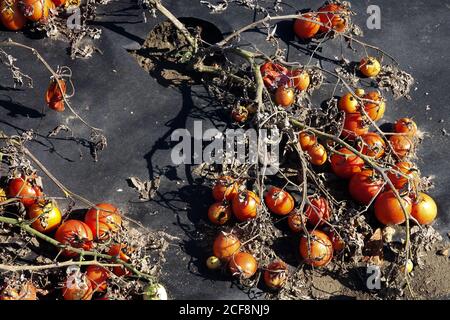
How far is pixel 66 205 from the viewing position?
449cm

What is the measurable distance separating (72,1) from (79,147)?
4.38ft

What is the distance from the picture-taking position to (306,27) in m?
5.24

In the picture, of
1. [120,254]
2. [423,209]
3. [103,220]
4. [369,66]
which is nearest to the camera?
[120,254]

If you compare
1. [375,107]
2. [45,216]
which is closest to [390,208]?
[375,107]

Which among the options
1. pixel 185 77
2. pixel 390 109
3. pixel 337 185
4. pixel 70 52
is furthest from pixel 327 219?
pixel 70 52

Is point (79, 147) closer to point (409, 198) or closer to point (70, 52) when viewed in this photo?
point (70, 52)

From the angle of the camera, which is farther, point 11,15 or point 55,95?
point 11,15

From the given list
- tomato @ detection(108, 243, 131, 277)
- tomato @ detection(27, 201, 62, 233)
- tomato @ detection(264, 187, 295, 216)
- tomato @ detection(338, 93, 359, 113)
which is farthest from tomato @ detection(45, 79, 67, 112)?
tomato @ detection(338, 93, 359, 113)

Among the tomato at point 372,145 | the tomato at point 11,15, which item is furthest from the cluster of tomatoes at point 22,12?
the tomato at point 372,145

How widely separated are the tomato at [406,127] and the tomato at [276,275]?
1.48 meters

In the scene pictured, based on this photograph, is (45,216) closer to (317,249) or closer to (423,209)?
(317,249)

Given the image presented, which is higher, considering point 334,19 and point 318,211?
point 334,19

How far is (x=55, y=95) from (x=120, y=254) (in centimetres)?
138

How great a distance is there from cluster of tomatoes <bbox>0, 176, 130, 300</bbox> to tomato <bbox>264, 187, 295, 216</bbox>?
1.04m
